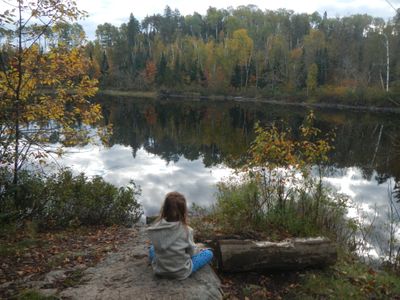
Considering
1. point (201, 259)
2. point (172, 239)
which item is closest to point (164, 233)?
point (172, 239)

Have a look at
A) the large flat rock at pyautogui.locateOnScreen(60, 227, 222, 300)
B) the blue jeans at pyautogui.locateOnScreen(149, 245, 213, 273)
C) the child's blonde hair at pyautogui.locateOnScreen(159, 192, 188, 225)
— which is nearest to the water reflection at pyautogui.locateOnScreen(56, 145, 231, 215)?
the large flat rock at pyautogui.locateOnScreen(60, 227, 222, 300)

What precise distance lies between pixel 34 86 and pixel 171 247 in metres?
5.18

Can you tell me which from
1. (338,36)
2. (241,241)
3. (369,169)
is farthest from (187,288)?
(338,36)

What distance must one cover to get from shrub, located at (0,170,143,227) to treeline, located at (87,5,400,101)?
149 ft

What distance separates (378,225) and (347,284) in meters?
5.98

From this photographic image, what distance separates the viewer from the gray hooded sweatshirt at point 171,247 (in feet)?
15.9

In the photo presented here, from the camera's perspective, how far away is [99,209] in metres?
8.94

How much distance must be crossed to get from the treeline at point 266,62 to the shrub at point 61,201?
45.5 m

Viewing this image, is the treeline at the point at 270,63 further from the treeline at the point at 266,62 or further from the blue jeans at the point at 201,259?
the blue jeans at the point at 201,259

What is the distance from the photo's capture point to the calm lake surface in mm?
15047

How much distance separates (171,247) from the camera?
4879 millimetres

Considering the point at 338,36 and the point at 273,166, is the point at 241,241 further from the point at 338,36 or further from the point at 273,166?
the point at 338,36

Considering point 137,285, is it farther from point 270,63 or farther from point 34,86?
point 270,63

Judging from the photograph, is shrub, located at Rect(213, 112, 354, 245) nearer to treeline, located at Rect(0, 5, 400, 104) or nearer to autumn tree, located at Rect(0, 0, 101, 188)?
autumn tree, located at Rect(0, 0, 101, 188)
